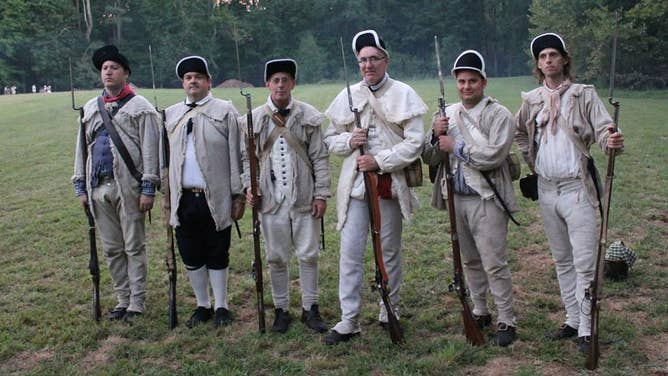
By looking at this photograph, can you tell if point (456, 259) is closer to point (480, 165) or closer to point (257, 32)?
point (480, 165)

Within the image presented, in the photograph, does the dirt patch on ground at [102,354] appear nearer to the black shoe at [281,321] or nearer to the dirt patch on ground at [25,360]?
the dirt patch on ground at [25,360]

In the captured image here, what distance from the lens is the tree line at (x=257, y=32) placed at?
2349 inches

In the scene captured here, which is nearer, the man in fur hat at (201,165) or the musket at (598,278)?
the musket at (598,278)

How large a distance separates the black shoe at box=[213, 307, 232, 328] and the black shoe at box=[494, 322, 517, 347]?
7.84 ft

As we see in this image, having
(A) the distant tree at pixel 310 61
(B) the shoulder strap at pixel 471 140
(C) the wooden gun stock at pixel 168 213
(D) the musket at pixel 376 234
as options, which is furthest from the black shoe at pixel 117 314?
(A) the distant tree at pixel 310 61

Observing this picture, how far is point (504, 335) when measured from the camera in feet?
17.0

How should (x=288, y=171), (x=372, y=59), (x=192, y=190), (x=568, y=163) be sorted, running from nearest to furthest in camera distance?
(x=568, y=163)
(x=372, y=59)
(x=288, y=171)
(x=192, y=190)

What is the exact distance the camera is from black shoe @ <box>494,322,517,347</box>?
514cm

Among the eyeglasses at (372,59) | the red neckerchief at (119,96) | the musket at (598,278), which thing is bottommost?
the musket at (598,278)

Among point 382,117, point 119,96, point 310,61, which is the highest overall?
point 310,61

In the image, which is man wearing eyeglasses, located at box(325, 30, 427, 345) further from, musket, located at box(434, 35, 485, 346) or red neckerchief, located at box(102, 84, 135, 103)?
red neckerchief, located at box(102, 84, 135, 103)

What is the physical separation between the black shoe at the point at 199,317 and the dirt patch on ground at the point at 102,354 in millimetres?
595

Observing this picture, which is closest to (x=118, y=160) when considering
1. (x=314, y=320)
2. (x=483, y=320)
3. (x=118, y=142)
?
(x=118, y=142)

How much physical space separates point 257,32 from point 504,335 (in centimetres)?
7018
